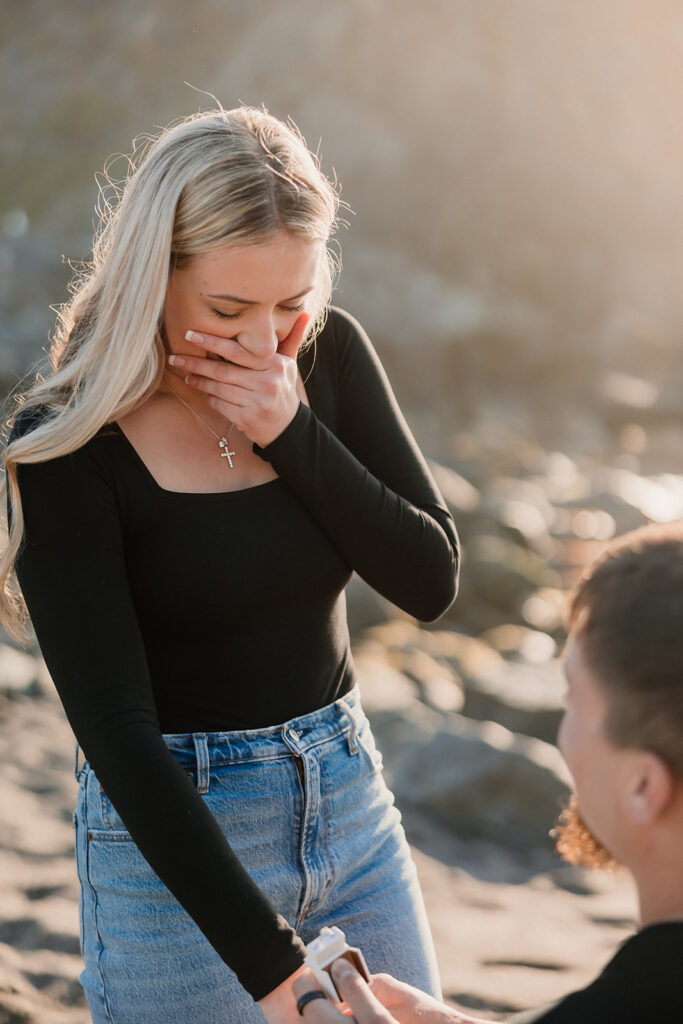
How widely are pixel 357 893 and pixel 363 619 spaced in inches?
247

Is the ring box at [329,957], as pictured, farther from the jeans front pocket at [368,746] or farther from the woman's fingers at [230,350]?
the woman's fingers at [230,350]

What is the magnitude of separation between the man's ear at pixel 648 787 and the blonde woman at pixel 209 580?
662 millimetres

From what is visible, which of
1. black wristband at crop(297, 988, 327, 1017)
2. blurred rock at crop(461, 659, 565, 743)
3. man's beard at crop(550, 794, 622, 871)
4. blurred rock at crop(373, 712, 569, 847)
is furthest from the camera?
blurred rock at crop(461, 659, 565, 743)

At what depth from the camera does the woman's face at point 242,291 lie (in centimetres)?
203

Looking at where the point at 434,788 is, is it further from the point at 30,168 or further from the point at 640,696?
the point at 30,168

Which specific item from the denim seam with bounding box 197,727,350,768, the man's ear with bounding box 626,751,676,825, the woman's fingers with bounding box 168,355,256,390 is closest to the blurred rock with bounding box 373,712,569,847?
the denim seam with bounding box 197,727,350,768

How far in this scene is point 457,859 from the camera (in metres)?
5.39

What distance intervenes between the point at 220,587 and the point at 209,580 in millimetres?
27

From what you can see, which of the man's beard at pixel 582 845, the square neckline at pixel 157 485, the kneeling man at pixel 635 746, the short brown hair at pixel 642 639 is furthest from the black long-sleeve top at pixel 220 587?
the short brown hair at pixel 642 639

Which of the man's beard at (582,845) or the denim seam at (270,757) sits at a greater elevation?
the man's beard at (582,845)

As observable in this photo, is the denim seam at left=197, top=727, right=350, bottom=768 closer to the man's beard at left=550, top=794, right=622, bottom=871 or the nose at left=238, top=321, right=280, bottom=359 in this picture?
the man's beard at left=550, top=794, right=622, bottom=871

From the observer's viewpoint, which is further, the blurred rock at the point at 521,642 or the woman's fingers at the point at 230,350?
the blurred rock at the point at 521,642

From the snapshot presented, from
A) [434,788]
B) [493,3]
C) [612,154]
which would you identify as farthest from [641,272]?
[434,788]

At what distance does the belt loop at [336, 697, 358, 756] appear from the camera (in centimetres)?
222
